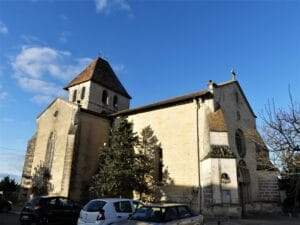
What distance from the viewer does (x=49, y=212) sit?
1545 centimetres

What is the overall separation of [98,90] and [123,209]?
77.5 ft

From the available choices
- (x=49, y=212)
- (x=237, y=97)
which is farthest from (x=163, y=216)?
(x=237, y=97)

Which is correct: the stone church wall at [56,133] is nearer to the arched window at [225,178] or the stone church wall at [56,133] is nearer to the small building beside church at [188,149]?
the small building beside church at [188,149]

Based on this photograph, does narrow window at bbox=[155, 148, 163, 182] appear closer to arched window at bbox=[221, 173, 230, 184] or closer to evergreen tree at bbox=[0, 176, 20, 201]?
arched window at bbox=[221, 173, 230, 184]

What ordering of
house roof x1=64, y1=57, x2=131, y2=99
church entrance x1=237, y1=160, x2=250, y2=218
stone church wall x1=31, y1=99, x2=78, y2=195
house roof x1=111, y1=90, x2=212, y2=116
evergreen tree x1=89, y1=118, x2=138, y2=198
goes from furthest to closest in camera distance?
house roof x1=64, y1=57, x2=131, y2=99
stone church wall x1=31, y1=99, x2=78, y2=195
church entrance x1=237, y1=160, x2=250, y2=218
house roof x1=111, y1=90, x2=212, y2=116
evergreen tree x1=89, y1=118, x2=138, y2=198

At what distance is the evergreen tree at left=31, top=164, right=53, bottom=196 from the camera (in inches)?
1085

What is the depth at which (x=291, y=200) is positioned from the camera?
30.2m

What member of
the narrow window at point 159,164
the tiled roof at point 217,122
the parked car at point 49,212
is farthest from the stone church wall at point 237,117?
the parked car at point 49,212

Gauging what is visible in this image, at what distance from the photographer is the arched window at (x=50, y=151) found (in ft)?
94.5

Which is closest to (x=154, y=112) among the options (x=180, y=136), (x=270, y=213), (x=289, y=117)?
(x=180, y=136)

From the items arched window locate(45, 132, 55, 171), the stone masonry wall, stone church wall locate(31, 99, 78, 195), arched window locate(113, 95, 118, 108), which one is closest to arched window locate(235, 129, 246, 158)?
the stone masonry wall

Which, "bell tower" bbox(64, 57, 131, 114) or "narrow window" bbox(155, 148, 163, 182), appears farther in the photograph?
"bell tower" bbox(64, 57, 131, 114)

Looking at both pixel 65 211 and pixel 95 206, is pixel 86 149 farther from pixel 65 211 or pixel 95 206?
pixel 95 206

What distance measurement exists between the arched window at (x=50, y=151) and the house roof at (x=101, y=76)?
25.9 ft
